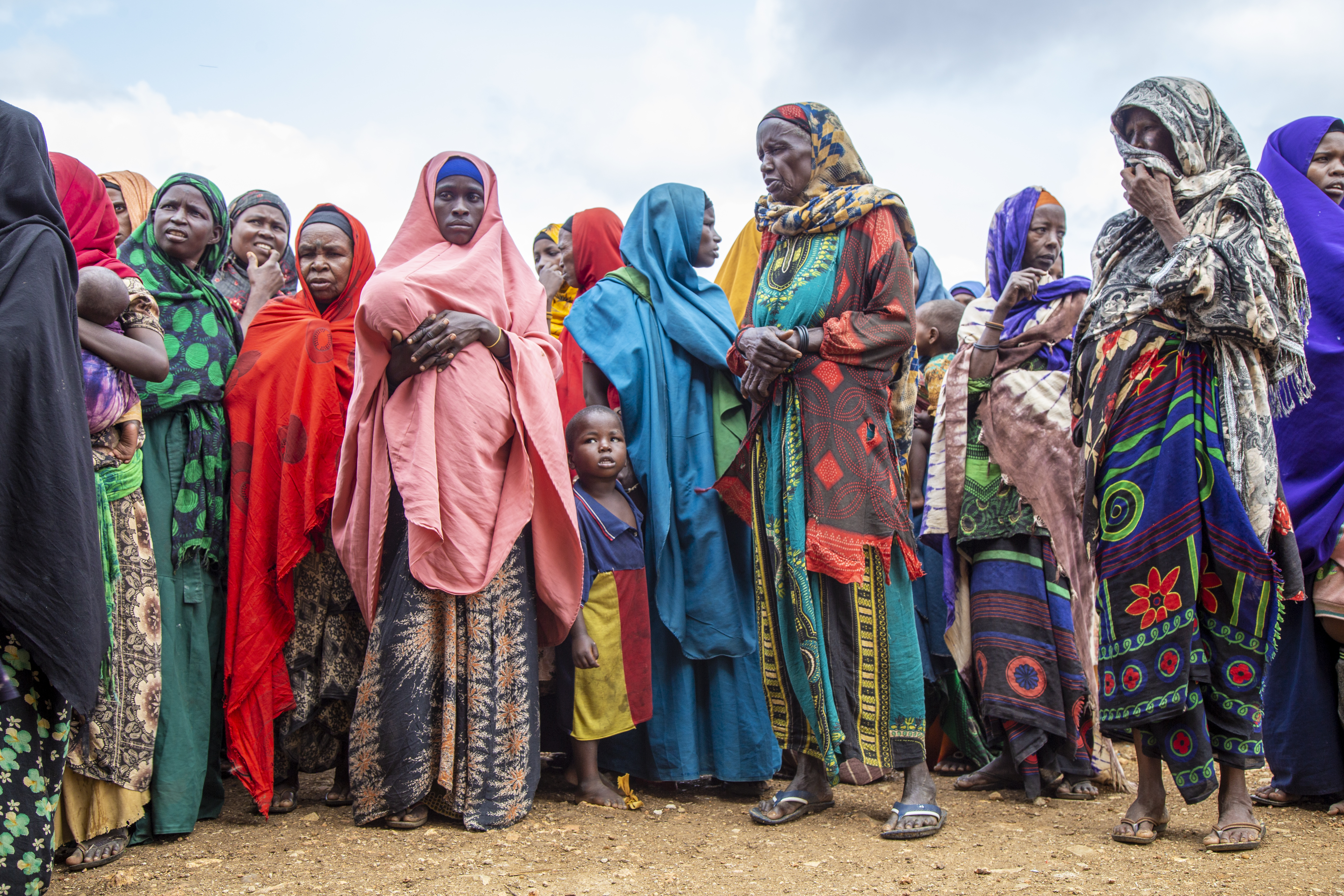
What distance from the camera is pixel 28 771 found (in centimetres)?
227

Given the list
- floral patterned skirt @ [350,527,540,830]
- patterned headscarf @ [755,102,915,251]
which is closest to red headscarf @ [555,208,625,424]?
patterned headscarf @ [755,102,915,251]

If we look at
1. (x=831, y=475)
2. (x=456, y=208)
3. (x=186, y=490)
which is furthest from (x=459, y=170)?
(x=831, y=475)

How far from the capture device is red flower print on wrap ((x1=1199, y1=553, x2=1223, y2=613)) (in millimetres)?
3166

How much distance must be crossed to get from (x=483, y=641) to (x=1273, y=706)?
3.15 metres

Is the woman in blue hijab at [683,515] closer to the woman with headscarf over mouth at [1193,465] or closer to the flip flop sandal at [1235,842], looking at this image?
the woman with headscarf over mouth at [1193,465]

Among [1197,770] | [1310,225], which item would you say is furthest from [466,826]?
[1310,225]

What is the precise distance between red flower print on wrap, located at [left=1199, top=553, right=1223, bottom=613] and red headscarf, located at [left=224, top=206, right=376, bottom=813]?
9.87ft

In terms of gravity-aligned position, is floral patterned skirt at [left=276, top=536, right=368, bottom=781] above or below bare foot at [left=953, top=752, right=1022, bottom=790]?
above

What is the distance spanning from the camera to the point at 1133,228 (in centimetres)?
359

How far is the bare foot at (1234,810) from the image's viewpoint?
3102mm

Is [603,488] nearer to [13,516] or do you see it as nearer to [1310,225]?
[13,516]

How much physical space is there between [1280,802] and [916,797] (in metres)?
1.61

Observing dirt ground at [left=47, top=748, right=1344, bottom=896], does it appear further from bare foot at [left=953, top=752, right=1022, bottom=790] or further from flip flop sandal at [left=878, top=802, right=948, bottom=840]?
bare foot at [left=953, top=752, right=1022, bottom=790]

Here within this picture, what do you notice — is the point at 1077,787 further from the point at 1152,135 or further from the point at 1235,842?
the point at 1152,135
